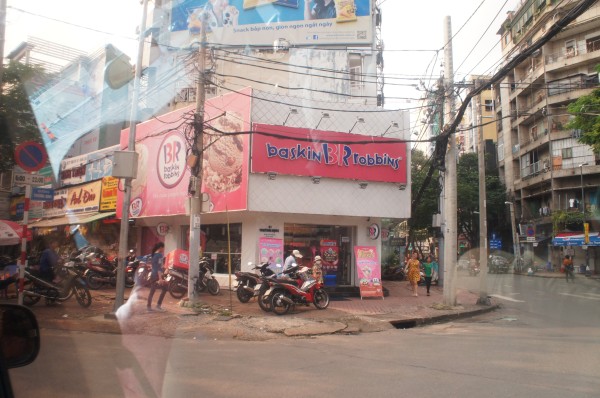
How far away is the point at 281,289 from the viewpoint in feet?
38.1

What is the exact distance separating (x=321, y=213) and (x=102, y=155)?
13432 millimetres

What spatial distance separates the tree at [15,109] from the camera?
10.5m

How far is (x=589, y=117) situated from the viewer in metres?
21.3

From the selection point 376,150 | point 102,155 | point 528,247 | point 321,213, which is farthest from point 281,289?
point 528,247

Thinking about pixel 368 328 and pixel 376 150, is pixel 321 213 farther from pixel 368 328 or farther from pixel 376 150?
pixel 368 328

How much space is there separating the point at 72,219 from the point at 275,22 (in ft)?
49.0

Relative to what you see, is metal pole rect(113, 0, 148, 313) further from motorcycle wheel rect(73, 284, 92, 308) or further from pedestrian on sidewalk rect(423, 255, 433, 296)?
pedestrian on sidewalk rect(423, 255, 433, 296)

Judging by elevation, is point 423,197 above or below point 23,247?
above

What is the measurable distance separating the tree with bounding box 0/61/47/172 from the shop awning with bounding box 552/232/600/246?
114ft

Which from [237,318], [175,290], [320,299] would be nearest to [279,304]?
[237,318]

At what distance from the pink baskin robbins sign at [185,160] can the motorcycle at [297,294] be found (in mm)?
3384

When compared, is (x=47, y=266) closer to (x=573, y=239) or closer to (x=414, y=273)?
(x=414, y=273)

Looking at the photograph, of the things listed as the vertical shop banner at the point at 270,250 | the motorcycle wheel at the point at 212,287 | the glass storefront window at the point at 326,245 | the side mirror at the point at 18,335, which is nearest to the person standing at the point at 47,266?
the motorcycle wheel at the point at 212,287

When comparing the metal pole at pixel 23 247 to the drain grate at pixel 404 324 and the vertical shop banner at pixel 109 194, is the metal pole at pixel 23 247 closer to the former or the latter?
the drain grate at pixel 404 324
